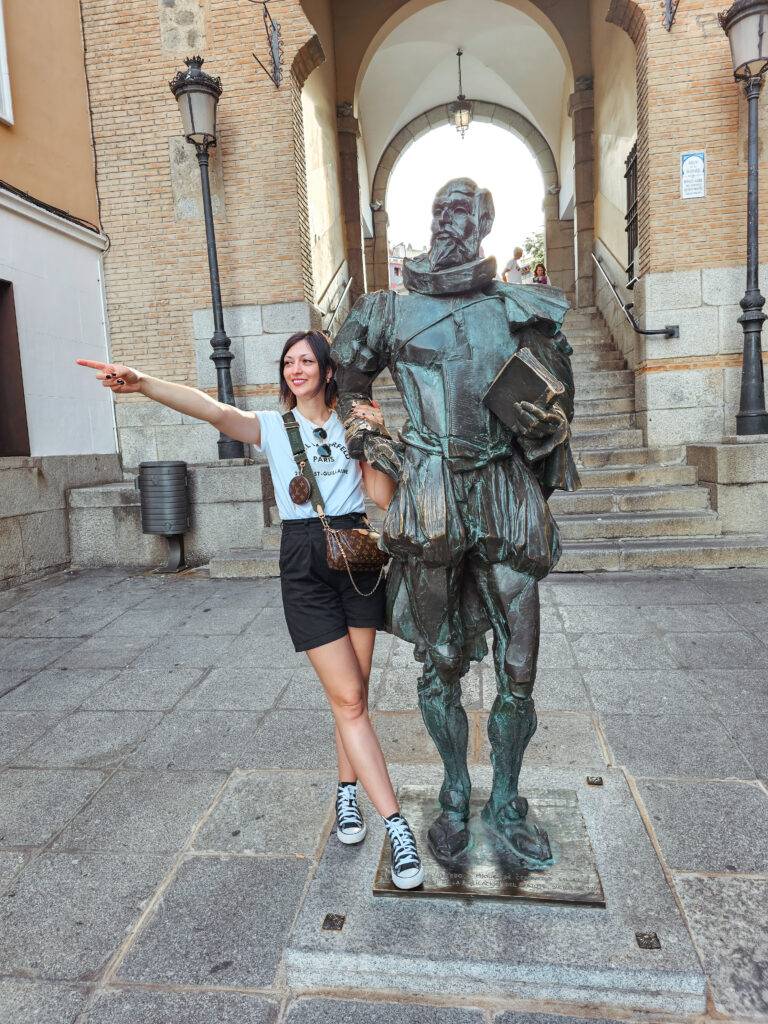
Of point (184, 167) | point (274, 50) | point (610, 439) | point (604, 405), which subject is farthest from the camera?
Result: point (604, 405)

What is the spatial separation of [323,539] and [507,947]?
1.23 meters

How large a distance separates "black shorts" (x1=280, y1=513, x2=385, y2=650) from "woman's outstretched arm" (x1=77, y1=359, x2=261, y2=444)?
381 millimetres

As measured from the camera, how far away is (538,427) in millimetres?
1945

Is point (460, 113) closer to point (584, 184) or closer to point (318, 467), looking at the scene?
point (584, 184)

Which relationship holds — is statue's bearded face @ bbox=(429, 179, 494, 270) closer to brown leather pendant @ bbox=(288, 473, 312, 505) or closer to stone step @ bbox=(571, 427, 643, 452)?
brown leather pendant @ bbox=(288, 473, 312, 505)

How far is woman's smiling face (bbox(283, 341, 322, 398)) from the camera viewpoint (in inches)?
89.9

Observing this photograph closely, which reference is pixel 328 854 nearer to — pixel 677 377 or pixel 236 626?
pixel 236 626

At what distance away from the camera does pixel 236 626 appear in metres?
5.23

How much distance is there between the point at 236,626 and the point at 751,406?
17.9 ft

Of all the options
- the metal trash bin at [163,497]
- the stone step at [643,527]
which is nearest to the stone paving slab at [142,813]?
the metal trash bin at [163,497]

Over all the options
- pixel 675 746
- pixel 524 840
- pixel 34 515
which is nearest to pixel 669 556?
pixel 675 746

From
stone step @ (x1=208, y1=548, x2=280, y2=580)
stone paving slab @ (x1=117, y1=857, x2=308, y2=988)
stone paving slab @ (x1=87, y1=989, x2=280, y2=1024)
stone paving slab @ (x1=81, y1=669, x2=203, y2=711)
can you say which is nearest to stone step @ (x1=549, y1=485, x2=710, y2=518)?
stone step @ (x1=208, y1=548, x2=280, y2=580)

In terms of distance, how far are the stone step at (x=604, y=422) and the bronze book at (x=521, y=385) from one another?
6.60 metres

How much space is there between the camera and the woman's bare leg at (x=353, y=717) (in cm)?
222
